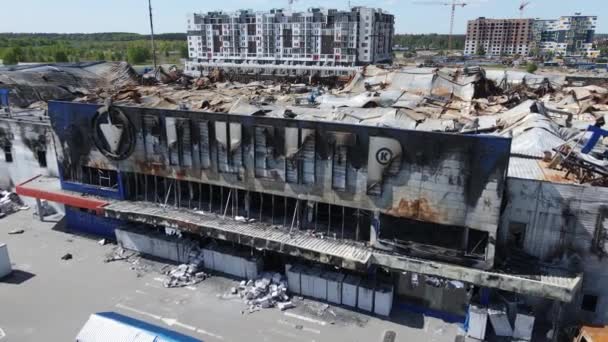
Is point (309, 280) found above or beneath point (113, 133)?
beneath

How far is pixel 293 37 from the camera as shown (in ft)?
432

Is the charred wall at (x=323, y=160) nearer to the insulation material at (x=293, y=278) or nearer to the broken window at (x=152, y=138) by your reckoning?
the broken window at (x=152, y=138)

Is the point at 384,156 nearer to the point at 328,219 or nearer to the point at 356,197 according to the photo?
the point at 356,197

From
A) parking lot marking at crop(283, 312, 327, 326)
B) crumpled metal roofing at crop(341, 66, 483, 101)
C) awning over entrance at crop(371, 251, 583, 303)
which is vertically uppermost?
crumpled metal roofing at crop(341, 66, 483, 101)

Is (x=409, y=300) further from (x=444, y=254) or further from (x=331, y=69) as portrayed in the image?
(x=331, y=69)

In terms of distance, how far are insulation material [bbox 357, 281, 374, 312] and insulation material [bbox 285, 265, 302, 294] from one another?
3309mm

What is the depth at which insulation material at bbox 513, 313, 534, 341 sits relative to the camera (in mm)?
19094

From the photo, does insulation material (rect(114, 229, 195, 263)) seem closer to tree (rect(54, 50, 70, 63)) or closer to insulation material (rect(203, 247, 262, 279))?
insulation material (rect(203, 247, 262, 279))

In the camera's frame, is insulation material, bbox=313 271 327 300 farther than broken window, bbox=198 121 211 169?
No

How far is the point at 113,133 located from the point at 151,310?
37.4 feet

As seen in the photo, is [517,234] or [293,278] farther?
[293,278]

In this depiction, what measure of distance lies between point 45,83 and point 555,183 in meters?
56.5

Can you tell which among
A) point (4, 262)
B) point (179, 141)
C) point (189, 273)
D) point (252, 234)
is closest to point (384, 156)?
point (252, 234)

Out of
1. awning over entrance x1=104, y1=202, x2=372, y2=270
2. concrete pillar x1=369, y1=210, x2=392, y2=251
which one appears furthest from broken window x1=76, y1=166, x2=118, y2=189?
concrete pillar x1=369, y1=210, x2=392, y2=251
